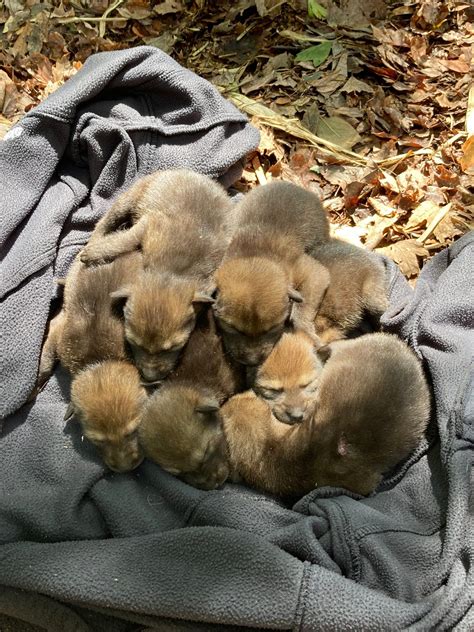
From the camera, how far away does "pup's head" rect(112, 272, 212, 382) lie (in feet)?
10.7

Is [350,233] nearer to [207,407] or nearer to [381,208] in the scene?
[381,208]

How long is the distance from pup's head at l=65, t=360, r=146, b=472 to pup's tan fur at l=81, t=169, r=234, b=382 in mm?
152

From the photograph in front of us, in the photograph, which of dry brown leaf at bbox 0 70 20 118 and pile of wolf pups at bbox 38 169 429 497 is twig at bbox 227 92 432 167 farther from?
dry brown leaf at bbox 0 70 20 118

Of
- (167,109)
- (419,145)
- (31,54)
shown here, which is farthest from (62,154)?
(419,145)

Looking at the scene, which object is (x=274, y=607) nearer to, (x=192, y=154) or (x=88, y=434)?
(x=88, y=434)

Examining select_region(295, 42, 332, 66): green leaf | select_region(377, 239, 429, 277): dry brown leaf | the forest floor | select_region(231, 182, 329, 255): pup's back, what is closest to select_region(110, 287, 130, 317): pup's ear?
select_region(231, 182, 329, 255): pup's back

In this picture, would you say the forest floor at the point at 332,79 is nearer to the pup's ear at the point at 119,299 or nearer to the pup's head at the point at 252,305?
the pup's head at the point at 252,305

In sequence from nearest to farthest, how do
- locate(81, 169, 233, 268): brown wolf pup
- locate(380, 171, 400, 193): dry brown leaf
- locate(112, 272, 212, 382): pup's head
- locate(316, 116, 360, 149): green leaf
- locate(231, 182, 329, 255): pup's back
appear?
locate(112, 272, 212, 382): pup's head < locate(81, 169, 233, 268): brown wolf pup < locate(231, 182, 329, 255): pup's back < locate(380, 171, 400, 193): dry brown leaf < locate(316, 116, 360, 149): green leaf

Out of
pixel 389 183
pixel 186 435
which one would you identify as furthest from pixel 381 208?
pixel 186 435

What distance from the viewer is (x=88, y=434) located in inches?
127

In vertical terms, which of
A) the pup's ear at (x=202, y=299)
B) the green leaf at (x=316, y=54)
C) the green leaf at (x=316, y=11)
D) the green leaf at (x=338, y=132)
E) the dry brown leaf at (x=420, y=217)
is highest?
the green leaf at (x=316, y=11)

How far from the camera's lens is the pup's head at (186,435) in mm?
3105

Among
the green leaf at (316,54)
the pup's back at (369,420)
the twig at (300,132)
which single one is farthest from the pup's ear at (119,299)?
the green leaf at (316,54)

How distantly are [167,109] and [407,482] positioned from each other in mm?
2763
